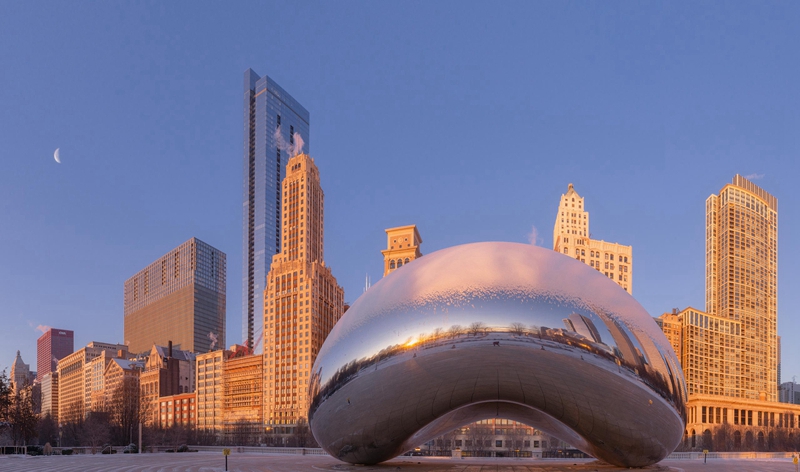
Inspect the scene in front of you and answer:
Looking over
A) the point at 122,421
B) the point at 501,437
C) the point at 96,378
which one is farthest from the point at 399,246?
the point at 96,378

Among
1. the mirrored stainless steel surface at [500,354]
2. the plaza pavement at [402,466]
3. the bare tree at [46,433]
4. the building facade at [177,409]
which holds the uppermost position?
the mirrored stainless steel surface at [500,354]

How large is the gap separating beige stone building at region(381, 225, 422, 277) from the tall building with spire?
505 inches

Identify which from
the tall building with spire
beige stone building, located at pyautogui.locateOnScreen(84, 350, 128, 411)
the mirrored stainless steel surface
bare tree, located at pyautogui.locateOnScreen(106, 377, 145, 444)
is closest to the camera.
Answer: the mirrored stainless steel surface

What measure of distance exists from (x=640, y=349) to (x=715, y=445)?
84316 millimetres

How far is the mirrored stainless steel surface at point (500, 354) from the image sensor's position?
10.3m

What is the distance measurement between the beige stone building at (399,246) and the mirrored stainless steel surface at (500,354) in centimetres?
11746

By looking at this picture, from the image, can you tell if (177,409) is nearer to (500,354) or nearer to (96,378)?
(96,378)

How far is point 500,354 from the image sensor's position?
10273 mm

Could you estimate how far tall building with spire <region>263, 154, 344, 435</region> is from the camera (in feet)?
398

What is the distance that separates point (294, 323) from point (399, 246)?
26.7 m

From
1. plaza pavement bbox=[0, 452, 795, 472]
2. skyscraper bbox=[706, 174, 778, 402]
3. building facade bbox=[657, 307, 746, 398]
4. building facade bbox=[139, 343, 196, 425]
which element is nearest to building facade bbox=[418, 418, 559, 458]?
plaza pavement bbox=[0, 452, 795, 472]

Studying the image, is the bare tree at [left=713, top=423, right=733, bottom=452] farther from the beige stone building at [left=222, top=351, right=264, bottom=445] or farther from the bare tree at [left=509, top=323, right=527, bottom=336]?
the bare tree at [left=509, top=323, right=527, bottom=336]

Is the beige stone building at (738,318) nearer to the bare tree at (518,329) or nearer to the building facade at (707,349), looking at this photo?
the building facade at (707,349)

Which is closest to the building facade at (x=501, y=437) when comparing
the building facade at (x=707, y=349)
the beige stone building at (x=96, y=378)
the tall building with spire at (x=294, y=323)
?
the tall building with spire at (x=294, y=323)
